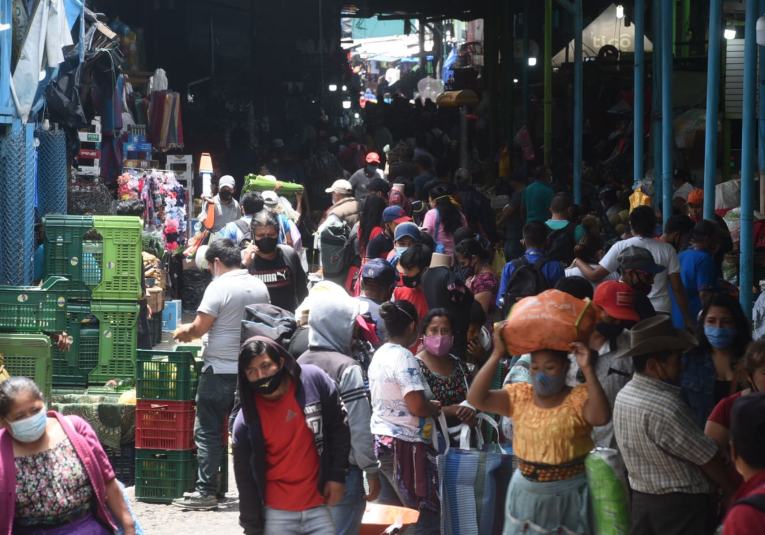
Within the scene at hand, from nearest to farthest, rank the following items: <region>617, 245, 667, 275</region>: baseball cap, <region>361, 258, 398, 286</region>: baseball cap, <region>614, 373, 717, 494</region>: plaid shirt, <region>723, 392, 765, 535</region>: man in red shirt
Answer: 1. <region>723, 392, 765, 535</region>: man in red shirt
2. <region>614, 373, 717, 494</region>: plaid shirt
3. <region>617, 245, 667, 275</region>: baseball cap
4. <region>361, 258, 398, 286</region>: baseball cap

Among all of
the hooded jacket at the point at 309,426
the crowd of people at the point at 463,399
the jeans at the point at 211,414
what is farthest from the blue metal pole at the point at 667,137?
the hooded jacket at the point at 309,426

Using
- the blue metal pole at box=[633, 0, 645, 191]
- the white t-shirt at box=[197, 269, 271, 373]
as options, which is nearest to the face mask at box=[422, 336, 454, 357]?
the white t-shirt at box=[197, 269, 271, 373]

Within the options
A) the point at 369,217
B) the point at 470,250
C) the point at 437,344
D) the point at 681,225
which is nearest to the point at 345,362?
the point at 437,344

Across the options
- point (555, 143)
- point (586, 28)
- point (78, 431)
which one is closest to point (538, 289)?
point (78, 431)

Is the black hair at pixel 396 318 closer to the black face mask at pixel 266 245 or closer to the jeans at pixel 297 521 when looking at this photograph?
the jeans at pixel 297 521

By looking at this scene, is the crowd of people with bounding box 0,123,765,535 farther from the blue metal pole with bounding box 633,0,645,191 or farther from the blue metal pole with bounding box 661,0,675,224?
the blue metal pole with bounding box 633,0,645,191

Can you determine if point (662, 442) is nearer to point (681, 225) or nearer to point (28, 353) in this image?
point (681, 225)

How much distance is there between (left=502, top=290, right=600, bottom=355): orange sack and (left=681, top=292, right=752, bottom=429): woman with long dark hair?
1115 mm

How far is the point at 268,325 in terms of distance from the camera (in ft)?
21.3

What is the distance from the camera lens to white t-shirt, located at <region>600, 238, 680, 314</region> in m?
8.34

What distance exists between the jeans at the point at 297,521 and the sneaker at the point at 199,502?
2.80 meters

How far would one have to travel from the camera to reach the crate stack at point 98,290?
9148 mm

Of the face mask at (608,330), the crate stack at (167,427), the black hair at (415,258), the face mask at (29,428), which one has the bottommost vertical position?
the crate stack at (167,427)

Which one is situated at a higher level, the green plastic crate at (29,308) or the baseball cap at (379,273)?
the baseball cap at (379,273)
